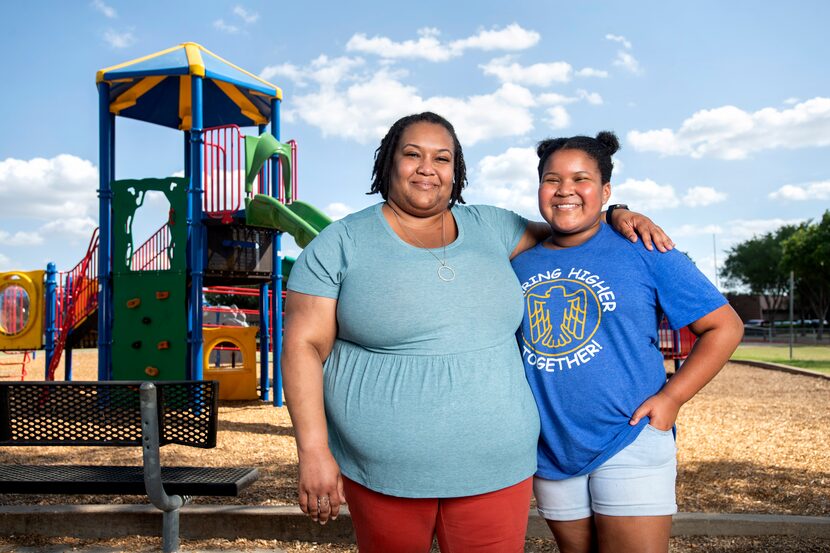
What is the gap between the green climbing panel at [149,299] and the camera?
10391 mm

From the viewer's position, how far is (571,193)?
227 cm

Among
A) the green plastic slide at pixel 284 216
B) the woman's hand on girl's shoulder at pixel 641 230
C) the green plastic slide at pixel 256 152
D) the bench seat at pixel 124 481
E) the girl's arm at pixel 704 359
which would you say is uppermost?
the green plastic slide at pixel 256 152

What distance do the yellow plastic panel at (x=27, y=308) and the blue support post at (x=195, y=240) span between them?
3717mm

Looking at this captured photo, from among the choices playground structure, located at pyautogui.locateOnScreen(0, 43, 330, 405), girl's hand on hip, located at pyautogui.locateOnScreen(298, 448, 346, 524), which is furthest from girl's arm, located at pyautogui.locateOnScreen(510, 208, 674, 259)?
playground structure, located at pyautogui.locateOnScreen(0, 43, 330, 405)

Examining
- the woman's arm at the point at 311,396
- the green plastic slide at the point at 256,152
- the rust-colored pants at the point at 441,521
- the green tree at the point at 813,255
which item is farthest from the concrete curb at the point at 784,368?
the green tree at the point at 813,255

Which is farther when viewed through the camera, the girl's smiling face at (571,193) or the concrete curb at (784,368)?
the concrete curb at (784,368)

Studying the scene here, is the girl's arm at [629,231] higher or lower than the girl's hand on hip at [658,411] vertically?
higher

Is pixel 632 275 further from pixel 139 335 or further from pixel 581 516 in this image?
pixel 139 335

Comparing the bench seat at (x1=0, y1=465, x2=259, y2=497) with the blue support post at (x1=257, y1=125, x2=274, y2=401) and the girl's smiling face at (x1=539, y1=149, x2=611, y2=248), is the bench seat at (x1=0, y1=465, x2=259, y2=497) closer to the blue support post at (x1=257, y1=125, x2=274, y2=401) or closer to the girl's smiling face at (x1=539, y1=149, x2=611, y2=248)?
the girl's smiling face at (x1=539, y1=149, x2=611, y2=248)

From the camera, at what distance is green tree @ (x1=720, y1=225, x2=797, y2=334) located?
56.8 meters

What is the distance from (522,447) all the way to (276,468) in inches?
168

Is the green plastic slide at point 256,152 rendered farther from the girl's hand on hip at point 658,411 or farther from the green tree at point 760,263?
the green tree at point 760,263

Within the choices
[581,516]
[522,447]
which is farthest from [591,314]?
[581,516]

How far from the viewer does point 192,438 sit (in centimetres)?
378
